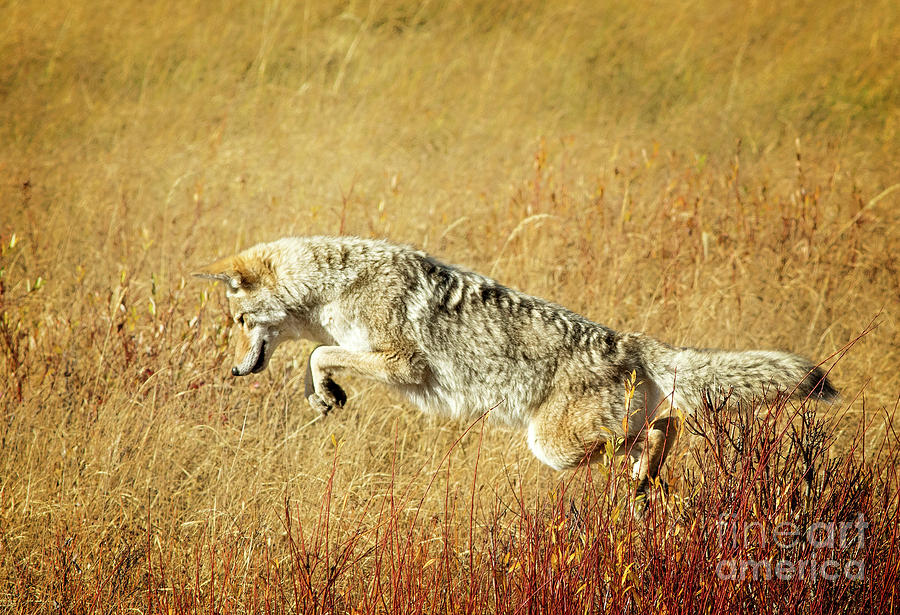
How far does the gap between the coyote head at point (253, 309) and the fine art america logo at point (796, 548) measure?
10.2ft

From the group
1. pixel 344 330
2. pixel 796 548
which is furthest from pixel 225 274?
pixel 796 548

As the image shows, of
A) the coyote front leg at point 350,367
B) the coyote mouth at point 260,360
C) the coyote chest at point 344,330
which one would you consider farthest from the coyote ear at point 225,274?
the coyote front leg at point 350,367

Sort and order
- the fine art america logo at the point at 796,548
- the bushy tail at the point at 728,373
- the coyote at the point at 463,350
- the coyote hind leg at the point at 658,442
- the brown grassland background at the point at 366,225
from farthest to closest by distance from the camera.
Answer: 1. the coyote at the point at 463,350
2. the coyote hind leg at the point at 658,442
3. the bushy tail at the point at 728,373
4. the brown grassland background at the point at 366,225
5. the fine art america logo at the point at 796,548

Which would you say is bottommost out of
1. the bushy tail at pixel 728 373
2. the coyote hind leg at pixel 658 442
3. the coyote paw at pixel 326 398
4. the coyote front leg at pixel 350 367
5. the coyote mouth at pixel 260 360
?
the coyote mouth at pixel 260 360

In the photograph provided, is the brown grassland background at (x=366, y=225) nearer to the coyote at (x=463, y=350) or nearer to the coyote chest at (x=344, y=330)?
the coyote at (x=463, y=350)

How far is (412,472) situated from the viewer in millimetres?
4984

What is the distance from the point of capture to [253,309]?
16.4 ft

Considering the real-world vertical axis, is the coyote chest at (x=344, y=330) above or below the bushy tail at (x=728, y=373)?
below

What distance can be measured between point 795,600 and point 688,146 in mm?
8225

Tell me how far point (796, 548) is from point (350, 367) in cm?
268

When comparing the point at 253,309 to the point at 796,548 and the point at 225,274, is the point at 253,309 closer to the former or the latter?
the point at 225,274

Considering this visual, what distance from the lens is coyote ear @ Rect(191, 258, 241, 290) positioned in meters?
4.87

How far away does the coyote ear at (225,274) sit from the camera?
4867 mm

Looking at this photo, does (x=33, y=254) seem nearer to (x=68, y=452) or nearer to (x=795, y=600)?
(x=68, y=452)
